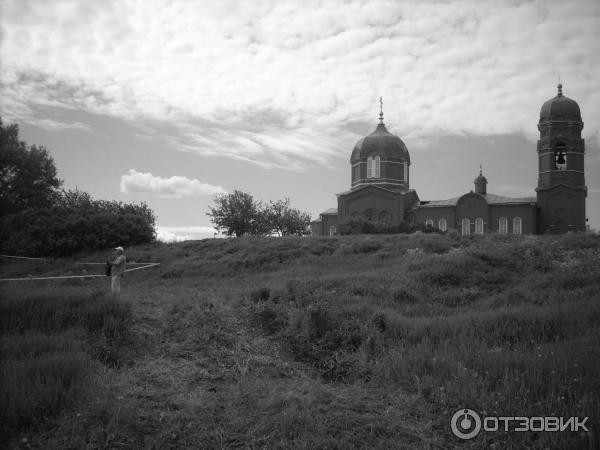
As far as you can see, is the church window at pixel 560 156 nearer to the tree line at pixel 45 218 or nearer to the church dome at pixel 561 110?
the church dome at pixel 561 110

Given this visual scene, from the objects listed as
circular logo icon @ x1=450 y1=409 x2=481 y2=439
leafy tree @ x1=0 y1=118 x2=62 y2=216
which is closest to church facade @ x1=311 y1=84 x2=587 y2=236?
leafy tree @ x1=0 y1=118 x2=62 y2=216

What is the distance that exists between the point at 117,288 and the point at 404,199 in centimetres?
3426

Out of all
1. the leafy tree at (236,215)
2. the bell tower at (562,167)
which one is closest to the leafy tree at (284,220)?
the leafy tree at (236,215)

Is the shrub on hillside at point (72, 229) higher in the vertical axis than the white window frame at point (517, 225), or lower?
lower

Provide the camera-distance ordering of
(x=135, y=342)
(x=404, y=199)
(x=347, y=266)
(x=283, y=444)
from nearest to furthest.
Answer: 1. (x=283, y=444)
2. (x=135, y=342)
3. (x=347, y=266)
4. (x=404, y=199)

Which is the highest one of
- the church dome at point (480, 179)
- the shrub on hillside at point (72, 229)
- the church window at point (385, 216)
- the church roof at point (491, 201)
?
the church dome at point (480, 179)

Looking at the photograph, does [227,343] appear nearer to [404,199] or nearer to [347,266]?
[347,266]

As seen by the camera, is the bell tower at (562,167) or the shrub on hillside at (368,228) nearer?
the shrub on hillside at (368,228)

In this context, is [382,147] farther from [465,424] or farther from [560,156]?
[465,424]

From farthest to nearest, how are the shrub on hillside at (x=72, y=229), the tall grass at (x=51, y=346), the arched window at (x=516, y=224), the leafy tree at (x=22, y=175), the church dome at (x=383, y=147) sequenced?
the church dome at (x=383, y=147) < the arched window at (x=516, y=224) < the leafy tree at (x=22, y=175) < the shrub on hillside at (x=72, y=229) < the tall grass at (x=51, y=346)

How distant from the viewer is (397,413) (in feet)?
17.5

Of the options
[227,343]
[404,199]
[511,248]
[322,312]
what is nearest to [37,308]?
[227,343]

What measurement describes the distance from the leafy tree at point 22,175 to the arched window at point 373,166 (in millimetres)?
Answer: 27140

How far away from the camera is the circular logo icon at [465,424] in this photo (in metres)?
4.78
